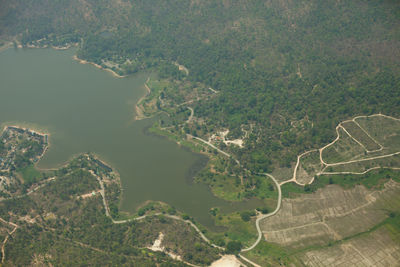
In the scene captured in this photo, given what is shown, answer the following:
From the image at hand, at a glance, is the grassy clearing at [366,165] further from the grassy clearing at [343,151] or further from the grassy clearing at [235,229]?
the grassy clearing at [235,229]

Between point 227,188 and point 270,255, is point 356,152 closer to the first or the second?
point 227,188

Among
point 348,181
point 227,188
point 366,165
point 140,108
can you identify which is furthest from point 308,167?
point 140,108

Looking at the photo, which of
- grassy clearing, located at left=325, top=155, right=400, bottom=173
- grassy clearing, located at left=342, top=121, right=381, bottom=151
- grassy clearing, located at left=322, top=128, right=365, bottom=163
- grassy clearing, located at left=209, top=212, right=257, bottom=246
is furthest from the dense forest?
grassy clearing, located at left=209, top=212, right=257, bottom=246

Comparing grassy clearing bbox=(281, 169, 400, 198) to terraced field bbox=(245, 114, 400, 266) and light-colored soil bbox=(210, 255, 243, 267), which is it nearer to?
terraced field bbox=(245, 114, 400, 266)

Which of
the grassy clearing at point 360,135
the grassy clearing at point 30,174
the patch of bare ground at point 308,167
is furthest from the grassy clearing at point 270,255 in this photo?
the grassy clearing at point 30,174

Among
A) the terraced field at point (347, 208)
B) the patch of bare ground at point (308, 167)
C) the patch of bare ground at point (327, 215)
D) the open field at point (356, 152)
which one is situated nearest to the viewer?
the terraced field at point (347, 208)

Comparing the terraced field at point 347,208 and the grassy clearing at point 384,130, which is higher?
the grassy clearing at point 384,130

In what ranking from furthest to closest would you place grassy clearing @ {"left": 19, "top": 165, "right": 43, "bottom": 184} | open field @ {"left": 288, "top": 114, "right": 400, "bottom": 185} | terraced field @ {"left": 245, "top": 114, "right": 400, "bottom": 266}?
1. grassy clearing @ {"left": 19, "top": 165, "right": 43, "bottom": 184}
2. open field @ {"left": 288, "top": 114, "right": 400, "bottom": 185}
3. terraced field @ {"left": 245, "top": 114, "right": 400, "bottom": 266}
